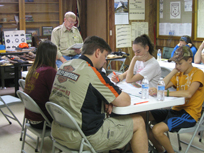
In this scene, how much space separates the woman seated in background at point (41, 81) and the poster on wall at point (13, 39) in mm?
3971

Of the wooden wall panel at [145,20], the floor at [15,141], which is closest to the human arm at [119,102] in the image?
the floor at [15,141]

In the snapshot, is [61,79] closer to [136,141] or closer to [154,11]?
[136,141]

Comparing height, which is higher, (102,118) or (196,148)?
(102,118)

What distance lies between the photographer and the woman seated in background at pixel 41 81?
2.67 metres

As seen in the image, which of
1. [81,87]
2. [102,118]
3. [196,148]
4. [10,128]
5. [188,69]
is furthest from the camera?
[10,128]

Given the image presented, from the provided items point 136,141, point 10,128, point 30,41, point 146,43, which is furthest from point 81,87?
point 30,41

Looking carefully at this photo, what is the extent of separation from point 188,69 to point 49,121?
1402 mm

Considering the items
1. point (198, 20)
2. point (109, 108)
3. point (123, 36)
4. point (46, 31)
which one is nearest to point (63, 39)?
point (123, 36)

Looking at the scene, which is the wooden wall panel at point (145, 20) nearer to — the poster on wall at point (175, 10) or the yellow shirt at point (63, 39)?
the poster on wall at point (175, 10)

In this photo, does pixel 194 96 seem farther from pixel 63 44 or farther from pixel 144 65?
pixel 63 44

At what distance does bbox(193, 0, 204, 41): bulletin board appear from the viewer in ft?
19.8

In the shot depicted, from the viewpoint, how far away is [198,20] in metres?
6.12

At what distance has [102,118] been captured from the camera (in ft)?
6.98

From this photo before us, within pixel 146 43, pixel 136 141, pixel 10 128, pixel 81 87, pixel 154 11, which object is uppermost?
pixel 154 11
